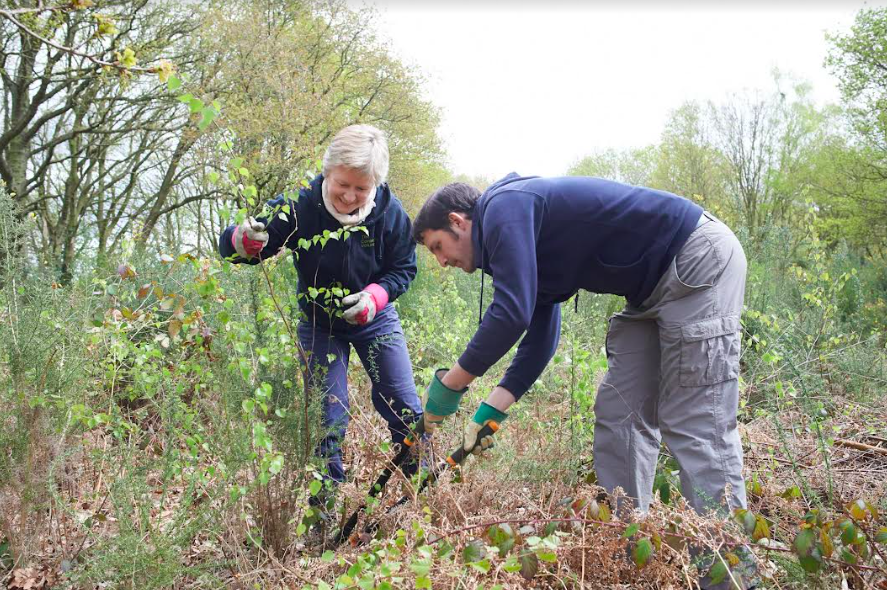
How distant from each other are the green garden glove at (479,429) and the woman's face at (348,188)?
977 mm

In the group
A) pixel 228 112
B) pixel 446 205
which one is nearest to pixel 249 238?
pixel 446 205

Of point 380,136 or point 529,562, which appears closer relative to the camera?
point 529,562

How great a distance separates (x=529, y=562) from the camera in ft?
5.11

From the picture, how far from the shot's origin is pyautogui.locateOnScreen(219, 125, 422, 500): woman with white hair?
97.3 inches

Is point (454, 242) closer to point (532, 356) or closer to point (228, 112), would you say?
point (532, 356)

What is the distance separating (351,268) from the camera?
2.71 meters

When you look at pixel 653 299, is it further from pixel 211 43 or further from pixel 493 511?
pixel 211 43

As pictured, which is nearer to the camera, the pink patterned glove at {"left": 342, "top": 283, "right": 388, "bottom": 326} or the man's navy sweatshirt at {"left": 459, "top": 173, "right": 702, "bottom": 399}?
the man's navy sweatshirt at {"left": 459, "top": 173, "right": 702, "bottom": 399}

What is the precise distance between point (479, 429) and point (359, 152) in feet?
3.80

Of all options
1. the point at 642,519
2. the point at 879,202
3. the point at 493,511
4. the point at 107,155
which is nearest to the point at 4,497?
the point at 493,511

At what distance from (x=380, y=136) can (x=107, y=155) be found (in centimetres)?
1279

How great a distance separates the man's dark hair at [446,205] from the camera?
2.24 m

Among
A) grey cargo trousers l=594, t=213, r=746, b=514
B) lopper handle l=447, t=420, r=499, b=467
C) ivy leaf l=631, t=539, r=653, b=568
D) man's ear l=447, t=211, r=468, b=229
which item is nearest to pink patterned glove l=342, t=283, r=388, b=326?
man's ear l=447, t=211, r=468, b=229

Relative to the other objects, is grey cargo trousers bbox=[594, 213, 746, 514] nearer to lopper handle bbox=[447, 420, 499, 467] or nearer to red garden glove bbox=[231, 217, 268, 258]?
lopper handle bbox=[447, 420, 499, 467]
